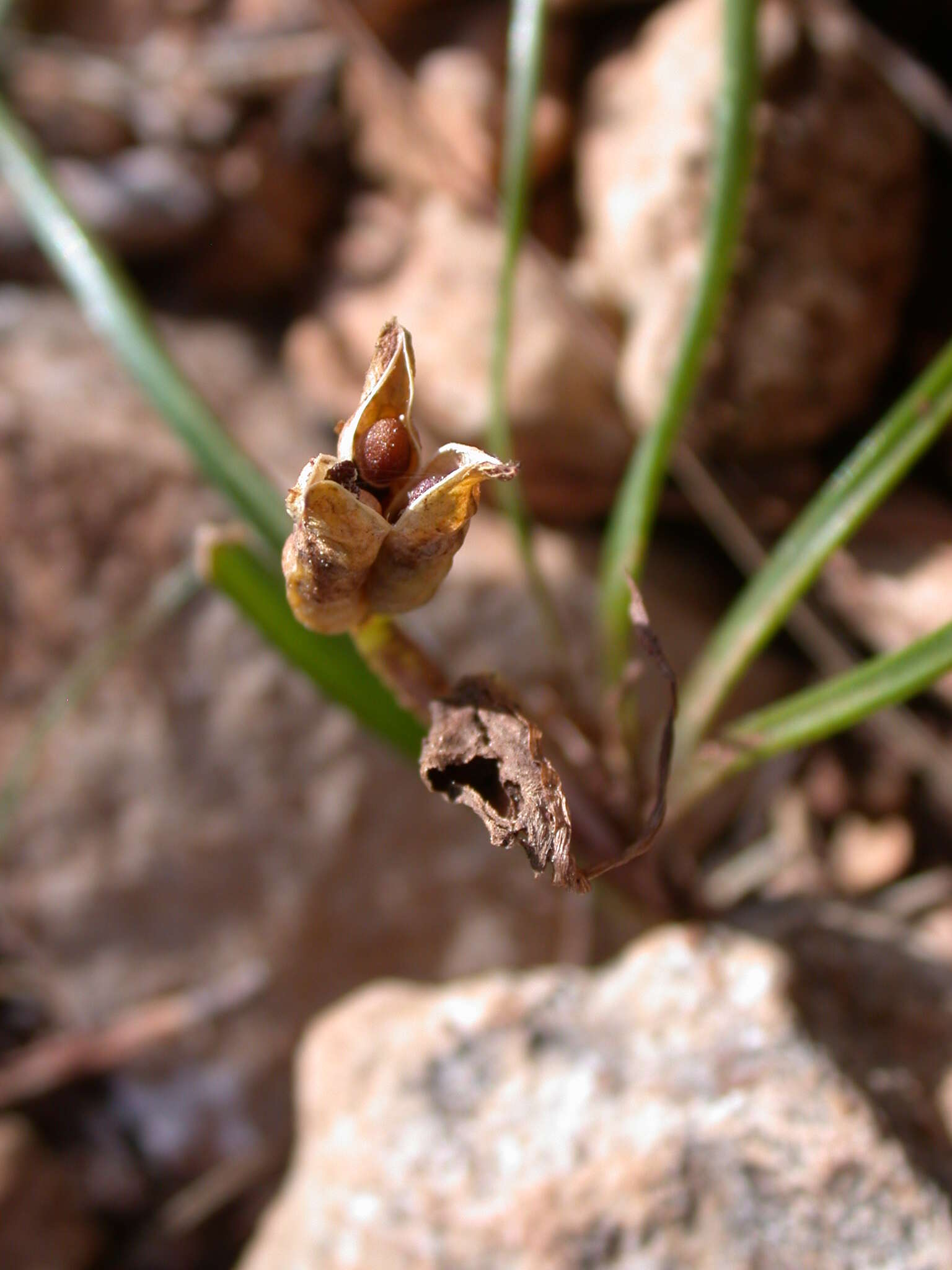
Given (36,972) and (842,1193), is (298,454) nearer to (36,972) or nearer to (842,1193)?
(36,972)

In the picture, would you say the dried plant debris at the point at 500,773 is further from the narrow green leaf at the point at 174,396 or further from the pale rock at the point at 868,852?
the pale rock at the point at 868,852

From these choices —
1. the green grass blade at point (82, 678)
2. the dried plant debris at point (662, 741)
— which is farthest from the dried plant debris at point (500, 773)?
the green grass blade at point (82, 678)

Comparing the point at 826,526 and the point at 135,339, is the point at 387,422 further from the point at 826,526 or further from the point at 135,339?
the point at 135,339

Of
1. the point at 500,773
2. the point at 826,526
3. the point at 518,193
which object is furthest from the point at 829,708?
the point at 518,193

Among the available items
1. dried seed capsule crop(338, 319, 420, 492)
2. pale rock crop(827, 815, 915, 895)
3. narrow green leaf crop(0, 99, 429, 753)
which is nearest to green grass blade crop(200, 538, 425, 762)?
narrow green leaf crop(0, 99, 429, 753)

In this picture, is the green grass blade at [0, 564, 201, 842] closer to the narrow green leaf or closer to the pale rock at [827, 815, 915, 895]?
the narrow green leaf

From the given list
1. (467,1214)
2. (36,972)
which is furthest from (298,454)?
(467,1214)
